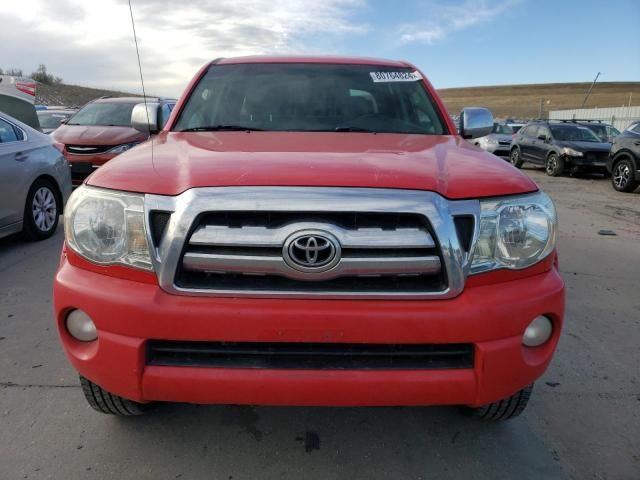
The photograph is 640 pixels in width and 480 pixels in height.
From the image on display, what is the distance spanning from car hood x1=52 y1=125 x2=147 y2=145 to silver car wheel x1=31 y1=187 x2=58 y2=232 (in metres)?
2.46

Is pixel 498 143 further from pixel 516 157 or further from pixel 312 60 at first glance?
pixel 312 60

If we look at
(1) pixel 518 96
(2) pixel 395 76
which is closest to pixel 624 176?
(2) pixel 395 76

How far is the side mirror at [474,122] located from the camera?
3633 millimetres

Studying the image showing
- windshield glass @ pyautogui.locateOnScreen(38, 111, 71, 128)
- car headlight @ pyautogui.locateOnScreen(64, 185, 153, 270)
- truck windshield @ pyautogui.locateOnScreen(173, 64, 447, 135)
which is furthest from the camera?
windshield glass @ pyautogui.locateOnScreen(38, 111, 71, 128)

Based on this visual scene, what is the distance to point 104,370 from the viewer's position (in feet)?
6.27

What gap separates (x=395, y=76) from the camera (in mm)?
3490

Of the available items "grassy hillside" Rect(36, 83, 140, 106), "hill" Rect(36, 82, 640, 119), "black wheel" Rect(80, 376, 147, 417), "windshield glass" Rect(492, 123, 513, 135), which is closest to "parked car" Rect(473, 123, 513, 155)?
"windshield glass" Rect(492, 123, 513, 135)

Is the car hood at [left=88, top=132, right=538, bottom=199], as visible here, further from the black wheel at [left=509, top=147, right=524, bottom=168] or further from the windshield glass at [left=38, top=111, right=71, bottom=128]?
the black wheel at [left=509, top=147, right=524, bottom=168]

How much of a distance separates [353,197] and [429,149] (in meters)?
0.82

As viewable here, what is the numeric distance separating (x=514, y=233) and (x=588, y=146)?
13912 mm

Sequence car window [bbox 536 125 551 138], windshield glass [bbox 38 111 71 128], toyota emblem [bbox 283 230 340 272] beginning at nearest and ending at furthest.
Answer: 1. toyota emblem [bbox 283 230 340 272]
2. windshield glass [bbox 38 111 71 128]
3. car window [bbox 536 125 551 138]

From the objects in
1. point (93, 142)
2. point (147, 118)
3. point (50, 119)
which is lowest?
point (93, 142)

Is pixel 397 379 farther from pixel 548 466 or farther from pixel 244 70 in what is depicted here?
pixel 244 70

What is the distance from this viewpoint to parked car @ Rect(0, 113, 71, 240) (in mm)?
5238
